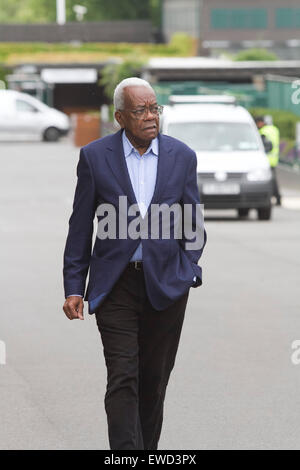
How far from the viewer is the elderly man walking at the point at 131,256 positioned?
5.66m

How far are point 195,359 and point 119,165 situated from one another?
12.7 ft

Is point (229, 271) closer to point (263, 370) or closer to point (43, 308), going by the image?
point (43, 308)

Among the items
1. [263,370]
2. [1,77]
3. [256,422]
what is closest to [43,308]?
[263,370]

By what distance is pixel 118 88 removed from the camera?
575cm

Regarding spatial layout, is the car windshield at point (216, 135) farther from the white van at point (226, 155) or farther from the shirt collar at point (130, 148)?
the shirt collar at point (130, 148)

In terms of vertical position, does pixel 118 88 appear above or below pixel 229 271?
above

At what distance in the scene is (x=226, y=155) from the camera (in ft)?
74.2

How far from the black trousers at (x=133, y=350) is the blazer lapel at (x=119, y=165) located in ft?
0.96

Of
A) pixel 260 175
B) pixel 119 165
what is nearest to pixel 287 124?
pixel 260 175

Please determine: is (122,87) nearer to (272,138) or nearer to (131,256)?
(131,256)

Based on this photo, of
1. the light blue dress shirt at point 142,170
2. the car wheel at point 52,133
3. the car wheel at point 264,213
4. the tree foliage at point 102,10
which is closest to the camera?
the light blue dress shirt at point 142,170

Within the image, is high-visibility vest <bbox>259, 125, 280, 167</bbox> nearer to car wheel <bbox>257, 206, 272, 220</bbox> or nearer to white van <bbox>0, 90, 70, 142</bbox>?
car wheel <bbox>257, 206, 272, 220</bbox>

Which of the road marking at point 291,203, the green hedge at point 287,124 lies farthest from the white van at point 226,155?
the green hedge at point 287,124

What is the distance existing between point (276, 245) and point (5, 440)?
11469 millimetres
